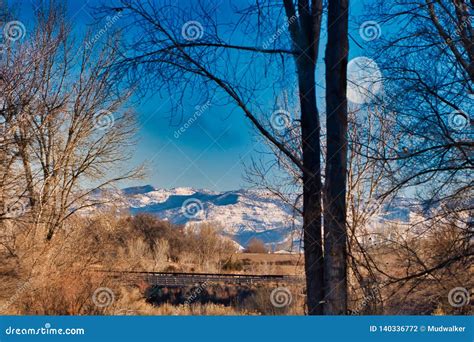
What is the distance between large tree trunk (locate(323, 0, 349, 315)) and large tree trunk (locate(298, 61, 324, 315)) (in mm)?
170

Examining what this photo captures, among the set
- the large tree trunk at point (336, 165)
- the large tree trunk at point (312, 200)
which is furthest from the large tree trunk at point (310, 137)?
the large tree trunk at point (336, 165)

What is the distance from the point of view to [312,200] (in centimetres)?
459

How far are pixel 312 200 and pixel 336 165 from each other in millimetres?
421

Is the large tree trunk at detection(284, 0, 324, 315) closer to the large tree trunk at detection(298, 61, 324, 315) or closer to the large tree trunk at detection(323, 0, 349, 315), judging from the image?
the large tree trunk at detection(298, 61, 324, 315)

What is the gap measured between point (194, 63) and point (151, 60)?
1.57 ft

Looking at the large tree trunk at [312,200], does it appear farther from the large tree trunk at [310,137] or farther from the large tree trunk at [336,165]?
the large tree trunk at [336,165]

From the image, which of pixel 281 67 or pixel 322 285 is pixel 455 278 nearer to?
pixel 322 285

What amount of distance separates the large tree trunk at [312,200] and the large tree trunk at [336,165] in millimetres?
170

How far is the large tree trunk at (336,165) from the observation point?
14.1ft

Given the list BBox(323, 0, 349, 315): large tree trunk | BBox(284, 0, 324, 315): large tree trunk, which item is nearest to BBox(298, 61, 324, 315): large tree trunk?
BBox(284, 0, 324, 315): large tree trunk

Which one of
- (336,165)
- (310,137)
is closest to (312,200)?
(336,165)

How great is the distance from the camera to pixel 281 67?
5.08 meters

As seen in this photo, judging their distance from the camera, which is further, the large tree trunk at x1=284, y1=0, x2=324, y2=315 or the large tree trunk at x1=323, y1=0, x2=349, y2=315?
the large tree trunk at x1=284, y1=0, x2=324, y2=315

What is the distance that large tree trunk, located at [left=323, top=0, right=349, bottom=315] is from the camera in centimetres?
429
